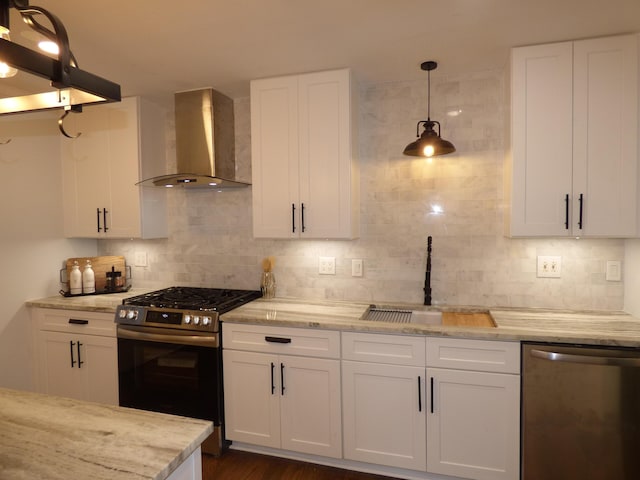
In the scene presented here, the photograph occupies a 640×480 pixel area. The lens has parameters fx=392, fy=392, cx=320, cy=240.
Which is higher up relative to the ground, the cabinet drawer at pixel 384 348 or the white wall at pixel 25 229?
the white wall at pixel 25 229

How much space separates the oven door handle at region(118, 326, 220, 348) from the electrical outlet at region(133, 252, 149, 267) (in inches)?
33.3

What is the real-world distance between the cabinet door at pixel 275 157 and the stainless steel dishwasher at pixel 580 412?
161 cm

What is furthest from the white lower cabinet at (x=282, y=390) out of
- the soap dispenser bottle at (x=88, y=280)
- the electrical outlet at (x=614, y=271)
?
the electrical outlet at (x=614, y=271)

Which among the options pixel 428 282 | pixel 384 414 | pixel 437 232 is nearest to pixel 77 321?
pixel 384 414

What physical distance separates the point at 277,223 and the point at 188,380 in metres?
1.16

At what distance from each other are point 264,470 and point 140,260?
6.55 feet

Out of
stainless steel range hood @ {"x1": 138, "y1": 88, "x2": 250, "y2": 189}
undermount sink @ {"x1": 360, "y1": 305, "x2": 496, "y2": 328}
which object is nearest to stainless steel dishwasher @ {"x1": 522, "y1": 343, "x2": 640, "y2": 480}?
undermount sink @ {"x1": 360, "y1": 305, "x2": 496, "y2": 328}

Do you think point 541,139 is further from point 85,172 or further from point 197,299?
point 85,172

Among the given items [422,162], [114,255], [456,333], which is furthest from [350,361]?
[114,255]

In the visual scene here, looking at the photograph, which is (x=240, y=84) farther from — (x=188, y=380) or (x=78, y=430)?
(x=78, y=430)

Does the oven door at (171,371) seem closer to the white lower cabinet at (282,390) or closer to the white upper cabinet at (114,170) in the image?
the white lower cabinet at (282,390)

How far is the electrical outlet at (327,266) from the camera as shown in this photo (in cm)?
288

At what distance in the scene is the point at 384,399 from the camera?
7.18 feet

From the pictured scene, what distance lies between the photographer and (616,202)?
2078 mm
